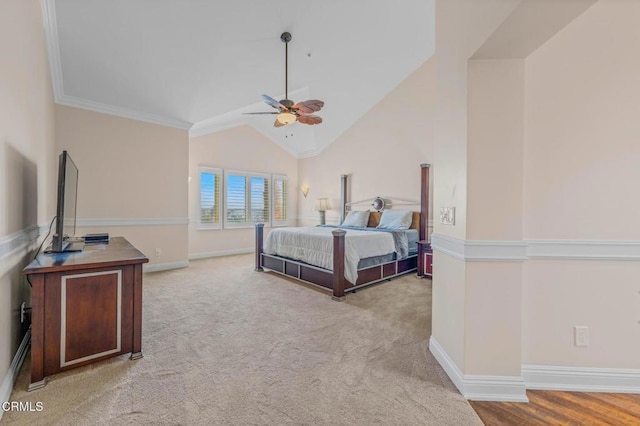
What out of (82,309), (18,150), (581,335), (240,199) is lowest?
(581,335)

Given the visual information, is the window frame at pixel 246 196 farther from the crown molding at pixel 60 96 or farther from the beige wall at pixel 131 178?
the crown molding at pixel 60 96

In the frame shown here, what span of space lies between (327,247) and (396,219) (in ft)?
6.43

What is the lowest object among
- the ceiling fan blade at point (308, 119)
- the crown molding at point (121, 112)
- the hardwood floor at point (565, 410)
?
the hardwood floor at point (565, 410)

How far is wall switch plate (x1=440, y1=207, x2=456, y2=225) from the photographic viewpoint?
1913 millimetres

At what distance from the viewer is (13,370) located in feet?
5.77

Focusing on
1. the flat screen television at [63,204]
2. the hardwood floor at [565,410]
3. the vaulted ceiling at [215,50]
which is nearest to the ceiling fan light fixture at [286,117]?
the vaulted ceiling at [215,50]

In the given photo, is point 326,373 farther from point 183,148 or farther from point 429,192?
point 183,148

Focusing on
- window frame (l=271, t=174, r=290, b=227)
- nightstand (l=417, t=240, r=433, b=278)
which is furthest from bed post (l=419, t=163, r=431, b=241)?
window frame (l=271, t=174, r=290, b=227)

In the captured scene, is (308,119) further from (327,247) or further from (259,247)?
(259,247)

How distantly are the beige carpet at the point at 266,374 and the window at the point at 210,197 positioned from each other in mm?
3254

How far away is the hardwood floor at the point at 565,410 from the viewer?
1.49 meters

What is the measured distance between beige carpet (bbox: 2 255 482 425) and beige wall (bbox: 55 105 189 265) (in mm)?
1915

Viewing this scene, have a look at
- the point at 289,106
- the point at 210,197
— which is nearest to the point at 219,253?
the point at 210,197

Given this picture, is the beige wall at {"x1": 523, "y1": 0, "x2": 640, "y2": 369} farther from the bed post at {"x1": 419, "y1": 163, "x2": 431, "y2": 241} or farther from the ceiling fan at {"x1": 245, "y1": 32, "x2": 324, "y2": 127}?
the bed post at {"x1": 419, "y1": 163, "x2": 431, "y2": 241}
